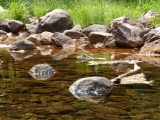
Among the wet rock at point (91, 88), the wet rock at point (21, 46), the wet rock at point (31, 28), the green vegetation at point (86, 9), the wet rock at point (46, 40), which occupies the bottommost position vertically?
the wet rock at point (91, 88)

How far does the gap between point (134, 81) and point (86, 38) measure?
21.0 ft

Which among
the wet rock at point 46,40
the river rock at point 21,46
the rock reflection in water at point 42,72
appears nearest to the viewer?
the rock reflection in water at point 42,72

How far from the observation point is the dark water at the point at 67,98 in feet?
14.3

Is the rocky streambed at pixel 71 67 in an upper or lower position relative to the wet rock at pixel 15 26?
lower

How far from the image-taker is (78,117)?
4.29 m

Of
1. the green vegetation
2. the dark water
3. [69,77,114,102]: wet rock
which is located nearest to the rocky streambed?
the dark water

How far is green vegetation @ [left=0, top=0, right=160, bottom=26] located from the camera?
1359 centimetres

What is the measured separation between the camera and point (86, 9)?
13.5 m

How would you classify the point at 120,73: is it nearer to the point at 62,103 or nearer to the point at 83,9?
the point at 62,103

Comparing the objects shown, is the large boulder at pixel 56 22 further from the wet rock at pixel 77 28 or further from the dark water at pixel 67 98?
the dark water at pixel 67 98

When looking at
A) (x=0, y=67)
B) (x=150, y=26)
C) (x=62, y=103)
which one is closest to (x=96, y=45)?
(x=150, y=26)

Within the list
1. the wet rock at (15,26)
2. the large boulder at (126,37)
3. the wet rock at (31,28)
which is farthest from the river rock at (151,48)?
the wet rock at (15,26)

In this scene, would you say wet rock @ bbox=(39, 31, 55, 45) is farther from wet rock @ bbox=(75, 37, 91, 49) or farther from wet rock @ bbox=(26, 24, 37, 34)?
wet rock @ bbox=(26, 24, 37, 34)

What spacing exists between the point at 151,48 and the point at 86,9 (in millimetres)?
4028
